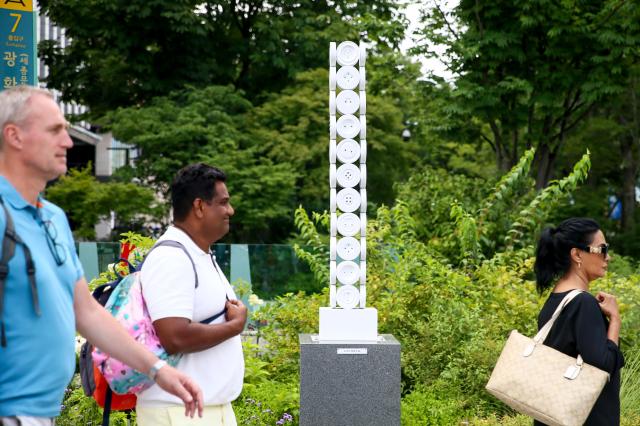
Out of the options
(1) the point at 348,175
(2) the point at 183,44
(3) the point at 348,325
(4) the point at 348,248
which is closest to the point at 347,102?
(1) the point at 348,175

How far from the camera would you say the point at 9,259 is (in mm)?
2674

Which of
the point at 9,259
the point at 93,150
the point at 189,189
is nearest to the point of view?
the point at 9,259

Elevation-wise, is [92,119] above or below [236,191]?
above

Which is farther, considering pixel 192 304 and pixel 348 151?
pixel 348 151

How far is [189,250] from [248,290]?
5781 mm

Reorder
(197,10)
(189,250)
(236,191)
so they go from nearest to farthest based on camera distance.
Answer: (189,250) → (236,191) → (197,10)

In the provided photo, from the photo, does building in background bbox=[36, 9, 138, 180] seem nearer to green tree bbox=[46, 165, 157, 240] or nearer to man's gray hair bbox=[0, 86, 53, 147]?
green tree bbox=[46, 165, 157, 240]

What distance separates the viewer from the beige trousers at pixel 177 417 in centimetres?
371

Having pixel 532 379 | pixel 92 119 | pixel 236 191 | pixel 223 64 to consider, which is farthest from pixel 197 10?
pixel 532 379

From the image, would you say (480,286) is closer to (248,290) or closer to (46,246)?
(248,290)

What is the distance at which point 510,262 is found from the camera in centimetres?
1109

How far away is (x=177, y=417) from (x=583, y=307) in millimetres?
1950

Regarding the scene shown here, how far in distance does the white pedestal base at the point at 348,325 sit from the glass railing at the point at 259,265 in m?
7.13

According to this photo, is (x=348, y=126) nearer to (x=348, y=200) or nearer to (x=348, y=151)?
(x=348, y=151)
